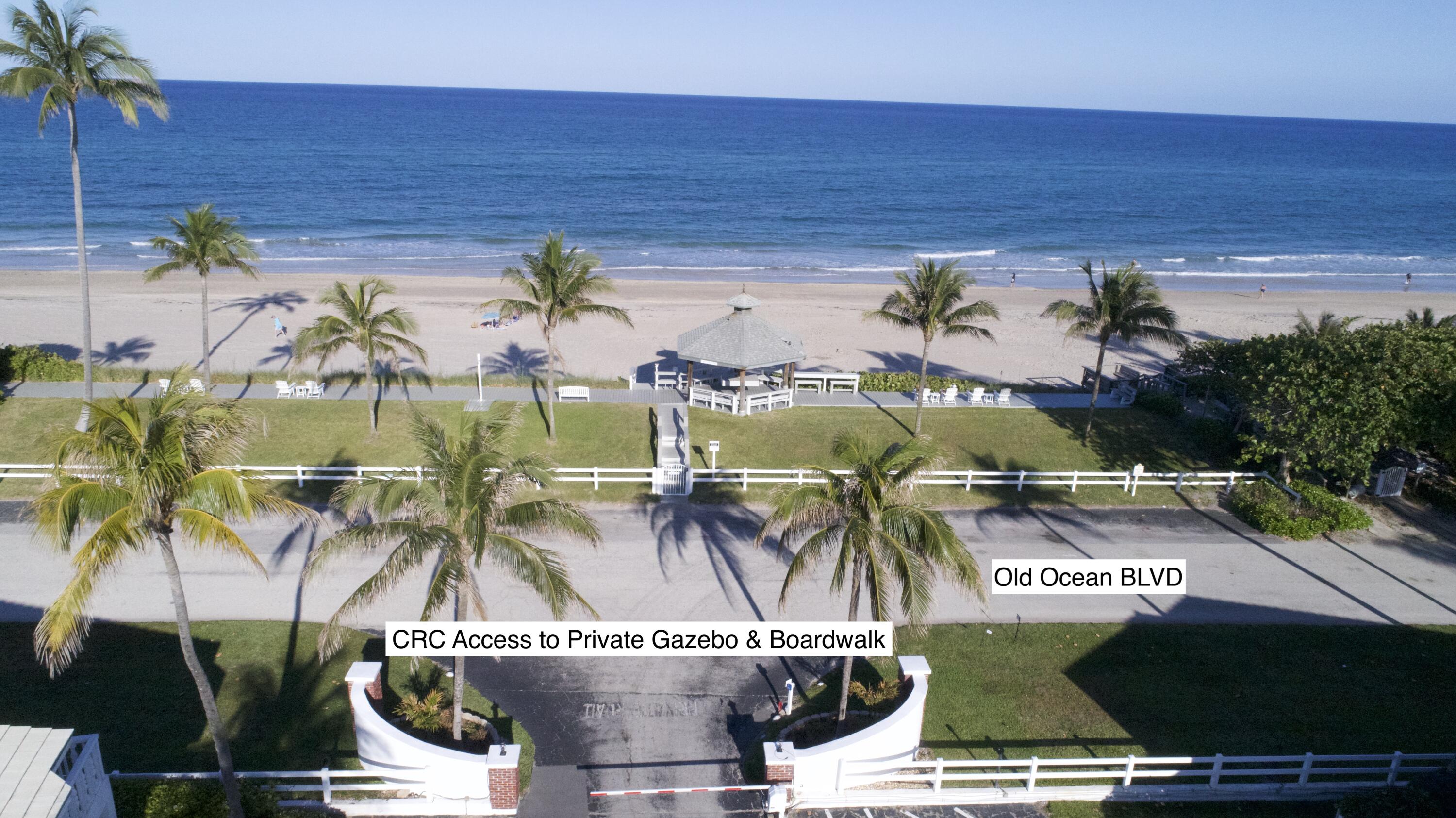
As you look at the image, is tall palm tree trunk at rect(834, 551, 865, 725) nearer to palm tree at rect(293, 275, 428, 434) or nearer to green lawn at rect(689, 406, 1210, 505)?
green lawn at rect(689, 406, 1210, 505)

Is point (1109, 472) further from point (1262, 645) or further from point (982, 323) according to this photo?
point (982, 323)

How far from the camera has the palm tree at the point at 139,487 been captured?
8789mm

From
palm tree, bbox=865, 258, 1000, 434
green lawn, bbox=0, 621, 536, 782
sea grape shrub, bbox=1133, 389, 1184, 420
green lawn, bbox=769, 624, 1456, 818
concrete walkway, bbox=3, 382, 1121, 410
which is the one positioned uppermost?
palm tree, bbox=865, 258, 1000, 434

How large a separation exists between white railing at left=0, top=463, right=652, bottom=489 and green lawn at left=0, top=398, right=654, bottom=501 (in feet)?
0.59

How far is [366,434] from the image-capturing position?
Result: 24.1m

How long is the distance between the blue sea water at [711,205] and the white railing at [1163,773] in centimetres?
4139

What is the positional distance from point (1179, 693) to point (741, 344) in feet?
48.0

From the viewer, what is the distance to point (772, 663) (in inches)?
599

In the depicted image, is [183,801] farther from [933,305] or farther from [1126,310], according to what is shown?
[1126,310]

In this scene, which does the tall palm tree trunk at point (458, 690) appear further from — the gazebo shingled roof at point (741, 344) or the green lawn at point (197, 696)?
the gazebo shingled roof at point (741, 344)

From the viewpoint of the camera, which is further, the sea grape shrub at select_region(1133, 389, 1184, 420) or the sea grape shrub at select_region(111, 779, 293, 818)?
the sea grape shrub at select_region(1133, 389, 1184, 420)

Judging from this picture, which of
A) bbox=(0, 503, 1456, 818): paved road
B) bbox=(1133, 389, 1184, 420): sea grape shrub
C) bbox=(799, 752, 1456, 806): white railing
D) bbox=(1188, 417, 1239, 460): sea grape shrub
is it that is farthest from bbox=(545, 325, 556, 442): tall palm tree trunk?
bbox=(1188, 417, 1239, 460): sea grape shrub

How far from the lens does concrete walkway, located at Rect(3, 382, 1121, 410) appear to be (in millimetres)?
25688

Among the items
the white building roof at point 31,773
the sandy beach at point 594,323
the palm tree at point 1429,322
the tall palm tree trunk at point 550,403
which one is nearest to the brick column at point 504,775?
the white building roof at point 31,773
